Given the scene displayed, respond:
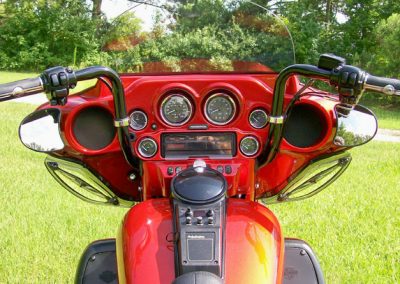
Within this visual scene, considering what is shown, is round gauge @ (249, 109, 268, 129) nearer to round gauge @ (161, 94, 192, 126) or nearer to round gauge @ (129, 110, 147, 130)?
round gauge @ (161, 94, 192, 126)

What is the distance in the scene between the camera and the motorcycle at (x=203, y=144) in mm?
1553

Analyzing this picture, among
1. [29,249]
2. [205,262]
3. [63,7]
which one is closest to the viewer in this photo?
[205,262]

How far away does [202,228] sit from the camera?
1557 mm

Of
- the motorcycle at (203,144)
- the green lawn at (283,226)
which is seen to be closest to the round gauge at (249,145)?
the motorcycle at (203,144)

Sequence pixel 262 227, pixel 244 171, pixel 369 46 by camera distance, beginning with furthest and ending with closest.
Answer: pixel 369 46, pixel 244 171, pixel 262 227

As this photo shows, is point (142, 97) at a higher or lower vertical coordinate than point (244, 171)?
higher

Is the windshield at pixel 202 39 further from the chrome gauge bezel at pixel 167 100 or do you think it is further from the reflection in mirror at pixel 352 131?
the reflection in mirror at pixel 352 131

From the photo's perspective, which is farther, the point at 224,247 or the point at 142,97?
the point at 142,97

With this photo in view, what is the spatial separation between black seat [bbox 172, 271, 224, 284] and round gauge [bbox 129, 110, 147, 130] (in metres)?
0.79

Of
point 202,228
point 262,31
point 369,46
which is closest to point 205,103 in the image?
point 262,31

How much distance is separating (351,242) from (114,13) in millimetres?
2614

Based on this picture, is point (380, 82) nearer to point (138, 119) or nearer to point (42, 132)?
point (138, 119)

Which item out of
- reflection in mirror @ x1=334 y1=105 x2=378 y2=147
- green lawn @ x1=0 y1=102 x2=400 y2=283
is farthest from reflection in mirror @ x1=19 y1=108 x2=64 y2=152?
green lawn @ x1=0 y1=102 x2=400 y2=283

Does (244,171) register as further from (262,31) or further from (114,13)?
(114,13)
